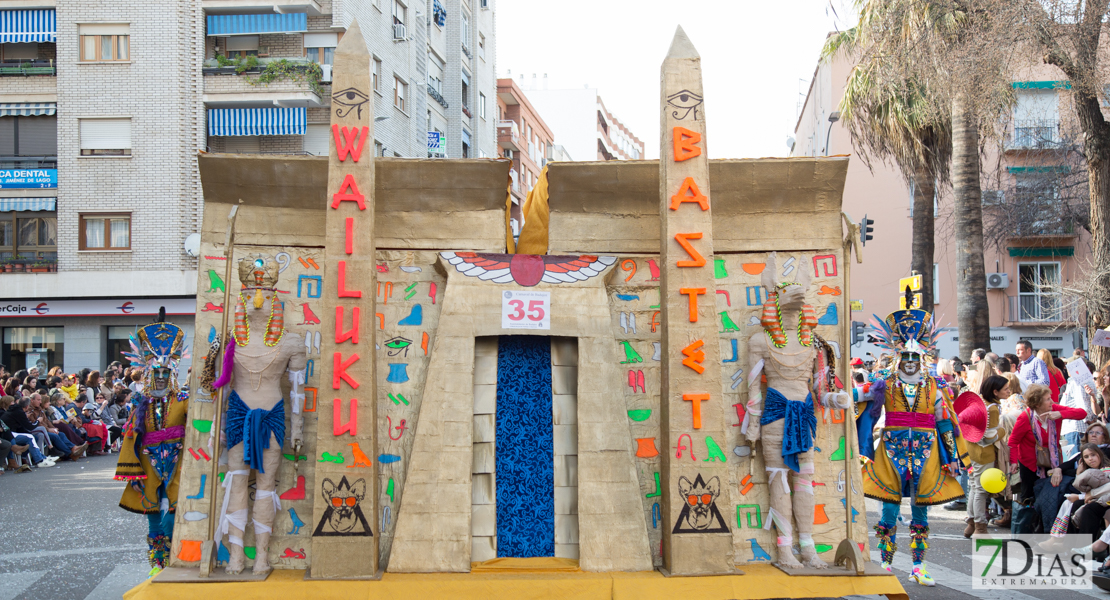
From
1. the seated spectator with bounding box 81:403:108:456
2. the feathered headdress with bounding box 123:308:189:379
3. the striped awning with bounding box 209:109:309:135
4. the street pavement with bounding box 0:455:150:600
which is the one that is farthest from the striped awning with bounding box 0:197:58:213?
the feathered headdress with bounding box 123:308:189:379

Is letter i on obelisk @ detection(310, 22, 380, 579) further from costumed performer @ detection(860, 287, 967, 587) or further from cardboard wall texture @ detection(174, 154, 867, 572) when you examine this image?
costumed performer @ detection(860, 287, 967, 587)

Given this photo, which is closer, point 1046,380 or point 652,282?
point 652,282

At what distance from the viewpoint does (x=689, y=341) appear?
6.20m

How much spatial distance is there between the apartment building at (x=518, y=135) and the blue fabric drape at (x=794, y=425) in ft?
106

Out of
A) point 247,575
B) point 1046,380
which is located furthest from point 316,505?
point 1046,380

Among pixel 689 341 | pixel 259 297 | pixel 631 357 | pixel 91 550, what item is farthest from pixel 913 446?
pixel 91 550

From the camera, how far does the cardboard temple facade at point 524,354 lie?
6.09 metres

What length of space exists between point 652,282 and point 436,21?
27428mm

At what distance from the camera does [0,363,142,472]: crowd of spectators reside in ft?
48.4

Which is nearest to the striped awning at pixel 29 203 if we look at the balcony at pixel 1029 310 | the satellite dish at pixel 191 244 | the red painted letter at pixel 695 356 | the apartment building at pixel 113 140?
the apartment building at pixel 113 140

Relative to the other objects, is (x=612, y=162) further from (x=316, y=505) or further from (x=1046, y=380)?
(x=1046, y=380)

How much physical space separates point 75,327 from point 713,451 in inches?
872

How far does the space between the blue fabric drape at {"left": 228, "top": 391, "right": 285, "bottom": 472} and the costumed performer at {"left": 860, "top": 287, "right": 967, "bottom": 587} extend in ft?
15.7

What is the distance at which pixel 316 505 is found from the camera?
596cm
